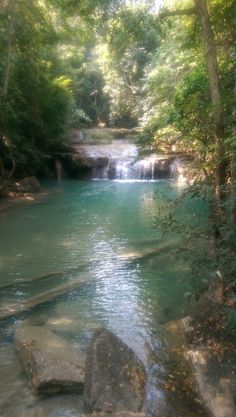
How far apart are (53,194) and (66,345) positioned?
458 inches

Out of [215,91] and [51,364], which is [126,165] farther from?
[51,364]

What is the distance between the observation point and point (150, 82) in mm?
20703

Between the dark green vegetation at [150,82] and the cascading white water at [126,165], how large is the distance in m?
1.83

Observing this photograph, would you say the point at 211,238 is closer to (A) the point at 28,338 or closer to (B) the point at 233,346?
(B) the point at 233,346

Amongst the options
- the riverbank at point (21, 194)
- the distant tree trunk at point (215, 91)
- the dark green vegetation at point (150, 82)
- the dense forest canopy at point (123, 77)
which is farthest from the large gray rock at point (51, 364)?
the riverbank at point (21, 194)

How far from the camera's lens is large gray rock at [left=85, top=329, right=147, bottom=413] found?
3.64 meters

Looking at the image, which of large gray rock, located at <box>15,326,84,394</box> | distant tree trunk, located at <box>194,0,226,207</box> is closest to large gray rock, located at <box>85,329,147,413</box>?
large gray rock, located at <box>15,326,84,394</box>

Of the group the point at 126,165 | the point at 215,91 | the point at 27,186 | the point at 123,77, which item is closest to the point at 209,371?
the point at 215,91

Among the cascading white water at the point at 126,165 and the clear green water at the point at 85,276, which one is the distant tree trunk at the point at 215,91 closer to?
the clear green water at the point at 85,276

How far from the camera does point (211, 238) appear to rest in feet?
17.6

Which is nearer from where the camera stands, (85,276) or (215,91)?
(215,91)

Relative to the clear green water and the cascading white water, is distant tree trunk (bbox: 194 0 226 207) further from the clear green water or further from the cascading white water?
the cascading white water

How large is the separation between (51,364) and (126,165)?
16.9m

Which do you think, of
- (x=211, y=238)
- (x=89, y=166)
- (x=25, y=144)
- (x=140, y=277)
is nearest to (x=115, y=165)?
(x=89, y=166)
